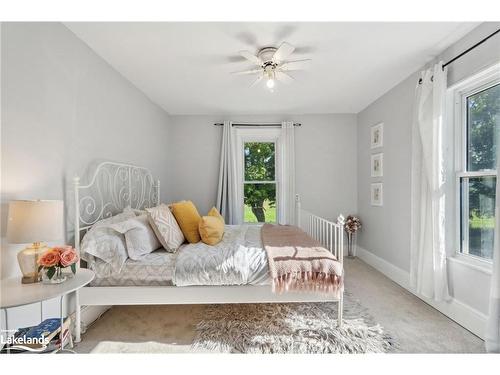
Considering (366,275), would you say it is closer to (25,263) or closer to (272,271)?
→ (272,271)

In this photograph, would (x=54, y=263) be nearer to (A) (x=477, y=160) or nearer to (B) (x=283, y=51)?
(B) (x=283, y=51)

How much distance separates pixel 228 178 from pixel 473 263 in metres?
3.13

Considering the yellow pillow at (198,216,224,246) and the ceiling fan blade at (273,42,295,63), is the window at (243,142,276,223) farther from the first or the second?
the ceiling fan blade at (273,42,295,63)

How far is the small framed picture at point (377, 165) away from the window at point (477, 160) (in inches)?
47.8

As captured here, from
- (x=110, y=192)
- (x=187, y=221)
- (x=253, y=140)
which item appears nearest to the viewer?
(x=187, y=221)

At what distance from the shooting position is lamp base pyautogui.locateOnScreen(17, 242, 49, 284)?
4.65ft

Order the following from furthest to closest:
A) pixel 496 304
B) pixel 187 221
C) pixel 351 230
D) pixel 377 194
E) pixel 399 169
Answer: pixel 351 230, pixel 377 194, pixel 399 169, pixel 187 221, pixel 496 304

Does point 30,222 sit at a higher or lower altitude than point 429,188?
lower

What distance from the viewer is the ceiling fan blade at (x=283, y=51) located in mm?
1949

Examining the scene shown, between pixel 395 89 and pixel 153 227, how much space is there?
3.23m

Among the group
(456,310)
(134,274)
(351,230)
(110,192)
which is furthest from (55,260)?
(351,230)

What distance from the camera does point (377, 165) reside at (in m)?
3.58

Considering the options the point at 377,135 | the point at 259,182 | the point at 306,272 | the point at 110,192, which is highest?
the point at 377,135

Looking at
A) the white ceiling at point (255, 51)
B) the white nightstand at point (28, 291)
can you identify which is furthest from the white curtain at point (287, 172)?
the white nightstand at point (28, 291)
